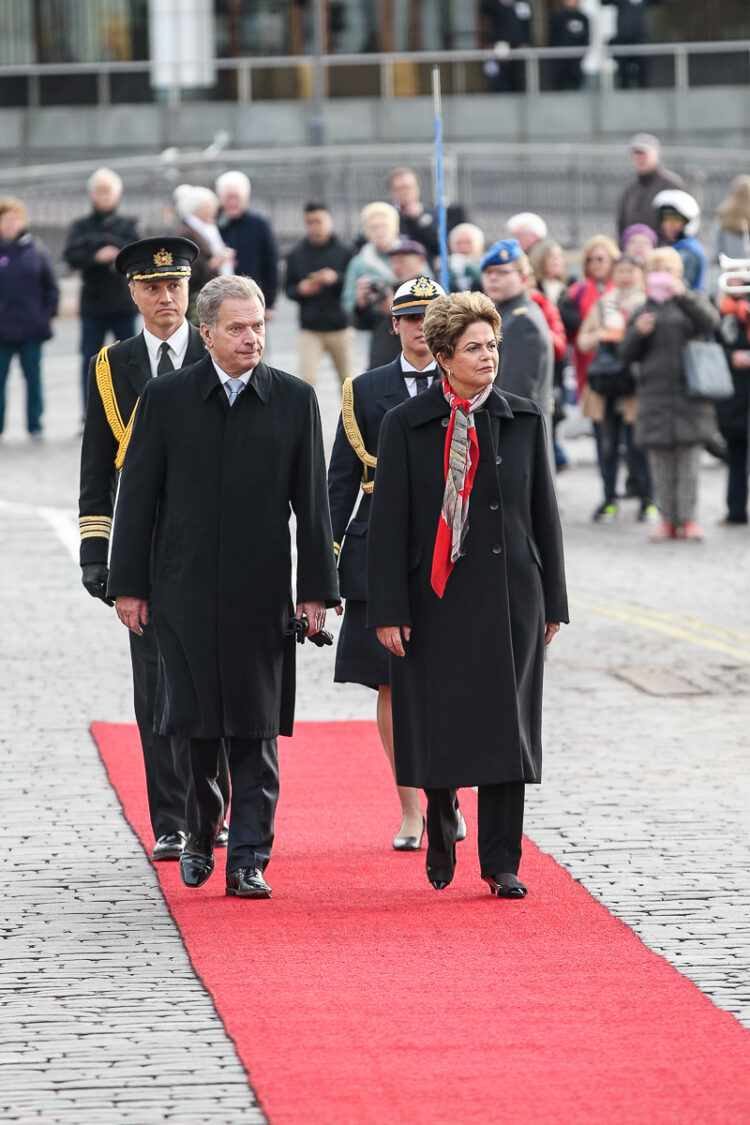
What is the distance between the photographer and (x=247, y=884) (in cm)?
674

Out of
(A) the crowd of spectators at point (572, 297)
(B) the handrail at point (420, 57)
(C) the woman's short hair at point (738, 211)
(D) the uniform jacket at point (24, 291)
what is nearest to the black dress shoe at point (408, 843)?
(A) the crowd of spectators at point (572, 297)

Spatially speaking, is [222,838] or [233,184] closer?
[222,838]

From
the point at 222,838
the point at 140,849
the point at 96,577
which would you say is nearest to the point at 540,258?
the point at 222,838

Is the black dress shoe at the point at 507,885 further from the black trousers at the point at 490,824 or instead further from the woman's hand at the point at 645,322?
the woman's hand at the point at 645,322

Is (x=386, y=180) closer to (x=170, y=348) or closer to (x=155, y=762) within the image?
(x=170, y=348)

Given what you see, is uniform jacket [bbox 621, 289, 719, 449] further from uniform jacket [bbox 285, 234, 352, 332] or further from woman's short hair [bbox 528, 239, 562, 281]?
uniform jacket [bbox 285, 234, 352, 332]

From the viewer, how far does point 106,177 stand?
17.9m

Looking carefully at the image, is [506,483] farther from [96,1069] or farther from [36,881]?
[96,1069]

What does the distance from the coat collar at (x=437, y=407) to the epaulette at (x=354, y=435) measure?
785 mm

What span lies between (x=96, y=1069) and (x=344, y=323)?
43.0 feet

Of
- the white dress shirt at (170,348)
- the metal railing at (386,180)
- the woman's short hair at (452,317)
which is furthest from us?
the metal railing at (386,180)

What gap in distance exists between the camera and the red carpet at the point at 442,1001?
186 inches

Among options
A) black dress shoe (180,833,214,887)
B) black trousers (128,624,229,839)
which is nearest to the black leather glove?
black trousers (128,624,229,839)

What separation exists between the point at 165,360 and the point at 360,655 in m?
1.21
